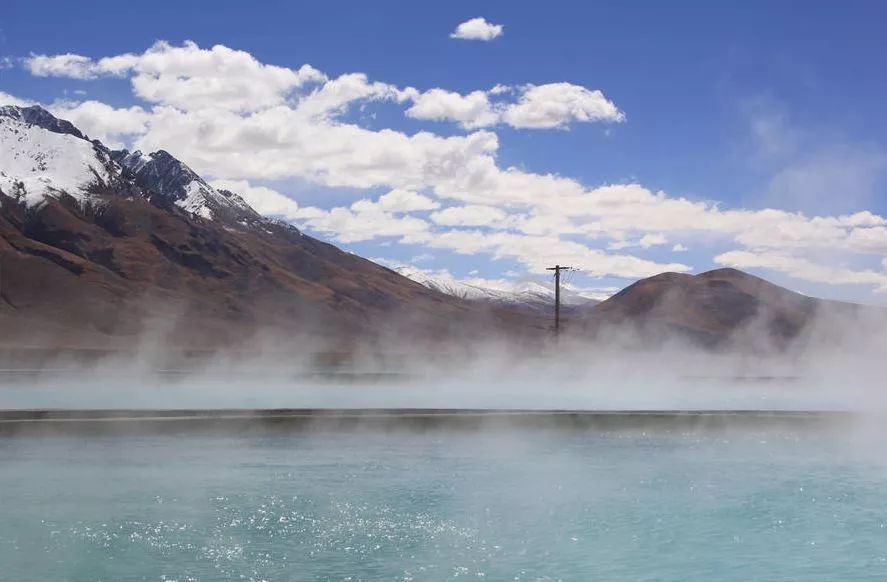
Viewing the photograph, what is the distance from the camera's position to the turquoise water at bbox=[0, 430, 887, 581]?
31.7 ft

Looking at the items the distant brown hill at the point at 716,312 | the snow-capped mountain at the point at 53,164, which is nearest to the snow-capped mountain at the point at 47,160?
the snow-capped mountain at the point at 53,164

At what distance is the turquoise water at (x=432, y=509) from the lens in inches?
380

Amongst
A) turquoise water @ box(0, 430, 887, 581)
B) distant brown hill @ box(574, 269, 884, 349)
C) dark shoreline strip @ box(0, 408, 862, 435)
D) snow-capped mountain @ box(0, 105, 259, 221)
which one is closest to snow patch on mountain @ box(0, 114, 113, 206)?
snow-capped mountain @ box(0, 105, 259, 221)

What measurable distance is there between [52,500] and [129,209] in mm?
118233

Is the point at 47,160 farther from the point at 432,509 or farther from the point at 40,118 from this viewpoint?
the point at 432,509

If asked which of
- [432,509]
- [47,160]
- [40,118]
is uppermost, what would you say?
[40,118]

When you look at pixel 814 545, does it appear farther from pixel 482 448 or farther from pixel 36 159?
pixel 36 159

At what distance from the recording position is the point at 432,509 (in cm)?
1246

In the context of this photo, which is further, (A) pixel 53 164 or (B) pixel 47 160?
(B) pixel 47 160

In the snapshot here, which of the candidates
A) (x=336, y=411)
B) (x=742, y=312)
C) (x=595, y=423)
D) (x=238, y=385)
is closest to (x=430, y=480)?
(x=336, y=411)

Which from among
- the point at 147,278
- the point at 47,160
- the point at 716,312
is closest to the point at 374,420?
the point at 147,278

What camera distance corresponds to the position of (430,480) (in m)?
14.6

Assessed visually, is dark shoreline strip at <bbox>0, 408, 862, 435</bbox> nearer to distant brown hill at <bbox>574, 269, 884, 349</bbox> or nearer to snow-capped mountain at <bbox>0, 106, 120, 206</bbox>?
distant brown hill at <bbox>574, 269, 884, 349</bbox>

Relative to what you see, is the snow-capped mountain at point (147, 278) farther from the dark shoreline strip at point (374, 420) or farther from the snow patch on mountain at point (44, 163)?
the dark shoreline strip at point (374, 420)
